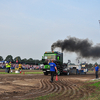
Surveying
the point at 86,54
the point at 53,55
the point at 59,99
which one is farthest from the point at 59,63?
the point at 59,99

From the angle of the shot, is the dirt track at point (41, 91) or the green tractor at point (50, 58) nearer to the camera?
the dirt track at point (41, 91)

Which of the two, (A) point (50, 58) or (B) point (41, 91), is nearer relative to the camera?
(B) point (41, 91)

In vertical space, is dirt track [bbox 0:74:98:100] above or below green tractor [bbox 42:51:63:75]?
below

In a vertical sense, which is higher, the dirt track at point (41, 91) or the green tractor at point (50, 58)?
the green tractor at point (50, 58)

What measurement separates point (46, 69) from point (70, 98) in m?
17.3

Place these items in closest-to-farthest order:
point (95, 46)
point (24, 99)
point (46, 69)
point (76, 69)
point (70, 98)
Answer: point (24, 99) → point (70, 98) → point (46, 69) → point (76, 69) → point (95, 46)

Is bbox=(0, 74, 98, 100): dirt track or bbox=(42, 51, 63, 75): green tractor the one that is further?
bbox=(42, 51, 63, 75): green tractor

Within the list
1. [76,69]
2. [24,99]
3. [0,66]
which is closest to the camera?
[24,99]

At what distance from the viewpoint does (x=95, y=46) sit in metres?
38.8

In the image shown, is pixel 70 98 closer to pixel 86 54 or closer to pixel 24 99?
pixel 24 99

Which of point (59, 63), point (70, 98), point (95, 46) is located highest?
point (95, 46)

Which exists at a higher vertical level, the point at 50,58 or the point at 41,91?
the point at 50,58

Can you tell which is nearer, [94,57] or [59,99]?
[59,99]

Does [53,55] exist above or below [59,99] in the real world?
above
